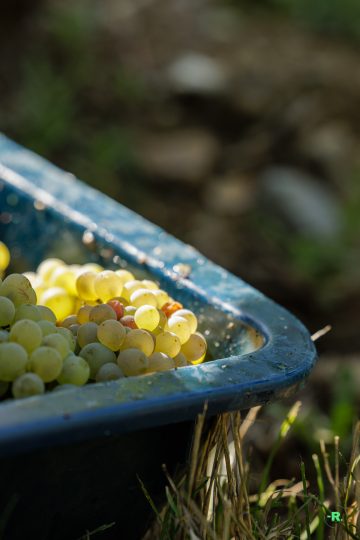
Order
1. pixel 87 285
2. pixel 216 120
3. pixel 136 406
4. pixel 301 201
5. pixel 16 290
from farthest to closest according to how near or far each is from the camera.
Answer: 1. pixel 216 120
2. pixel 301 201
3. pixel 87 285
4. pixel 16 290
5. pixel 136 406

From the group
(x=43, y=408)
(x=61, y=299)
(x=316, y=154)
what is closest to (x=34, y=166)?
(x=61, y=299)

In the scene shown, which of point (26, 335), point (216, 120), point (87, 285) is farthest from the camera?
point (216, 120)

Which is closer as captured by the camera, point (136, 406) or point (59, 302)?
point (136, 406)

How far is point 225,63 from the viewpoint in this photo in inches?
189

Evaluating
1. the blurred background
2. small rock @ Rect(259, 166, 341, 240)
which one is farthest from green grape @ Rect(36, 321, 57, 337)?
small rock @ Rect(259, 166, 341, 240)

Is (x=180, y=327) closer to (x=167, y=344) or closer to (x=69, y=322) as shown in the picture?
(x=167, y=344)

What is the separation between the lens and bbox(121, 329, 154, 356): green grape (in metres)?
A: 1.15

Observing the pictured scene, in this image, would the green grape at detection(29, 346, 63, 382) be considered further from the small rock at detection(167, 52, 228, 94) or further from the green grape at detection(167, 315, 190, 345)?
the small rock at detection(167, 52, 228, 94)

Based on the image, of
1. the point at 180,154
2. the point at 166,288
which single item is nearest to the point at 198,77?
the point at 180,154

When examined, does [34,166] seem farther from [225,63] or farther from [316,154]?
[225,63]

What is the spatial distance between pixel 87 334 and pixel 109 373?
94 mm

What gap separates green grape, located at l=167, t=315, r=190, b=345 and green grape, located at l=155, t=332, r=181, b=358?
1.4 inches

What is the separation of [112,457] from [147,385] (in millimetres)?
142

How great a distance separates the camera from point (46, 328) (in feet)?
3.60
